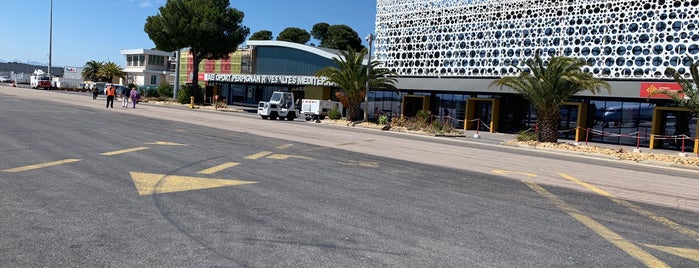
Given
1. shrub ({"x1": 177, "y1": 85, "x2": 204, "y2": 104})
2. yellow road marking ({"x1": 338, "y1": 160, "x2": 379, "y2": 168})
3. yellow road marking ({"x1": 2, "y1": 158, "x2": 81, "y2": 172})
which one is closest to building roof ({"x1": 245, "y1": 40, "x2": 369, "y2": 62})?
shrub ({"x1": 177, "y1": 85, "x2": 204, "y2": 104})

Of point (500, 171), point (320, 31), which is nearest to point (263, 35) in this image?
point (320, 31)

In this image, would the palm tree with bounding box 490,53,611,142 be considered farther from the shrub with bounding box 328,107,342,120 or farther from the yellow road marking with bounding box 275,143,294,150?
the shrub with bounding box 328,107,342,120

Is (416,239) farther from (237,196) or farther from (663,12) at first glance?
(663,12)

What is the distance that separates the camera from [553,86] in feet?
79.7

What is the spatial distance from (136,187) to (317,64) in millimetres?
46556

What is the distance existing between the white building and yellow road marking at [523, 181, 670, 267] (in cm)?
8366

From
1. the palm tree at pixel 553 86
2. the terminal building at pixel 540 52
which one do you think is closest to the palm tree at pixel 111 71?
the terminal building at pixel 540 52

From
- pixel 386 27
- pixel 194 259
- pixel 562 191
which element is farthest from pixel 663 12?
pixel 194 259

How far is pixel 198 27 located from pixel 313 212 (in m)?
45.6

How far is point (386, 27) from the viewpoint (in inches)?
1743

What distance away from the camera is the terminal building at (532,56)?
28984mm

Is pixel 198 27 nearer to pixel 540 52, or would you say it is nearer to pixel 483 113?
pixel 483 113

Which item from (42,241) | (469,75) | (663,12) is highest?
(663,12)

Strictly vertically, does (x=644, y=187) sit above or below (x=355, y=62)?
below
